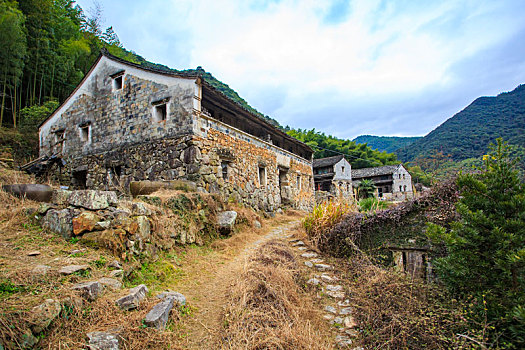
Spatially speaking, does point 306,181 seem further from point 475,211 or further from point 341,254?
point 475,211

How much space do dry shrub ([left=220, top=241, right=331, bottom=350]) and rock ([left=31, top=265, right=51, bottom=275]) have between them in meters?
2.03

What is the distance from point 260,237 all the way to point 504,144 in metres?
5.71

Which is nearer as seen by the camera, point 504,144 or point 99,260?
point 504,144

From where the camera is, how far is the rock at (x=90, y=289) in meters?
2.48

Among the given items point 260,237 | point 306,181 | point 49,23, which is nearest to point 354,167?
point 306,181

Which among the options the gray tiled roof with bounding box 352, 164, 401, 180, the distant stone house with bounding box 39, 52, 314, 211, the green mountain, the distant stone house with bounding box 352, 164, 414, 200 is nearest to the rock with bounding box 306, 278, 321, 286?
the distant stone house with bounding box 39, 52, 314, 211

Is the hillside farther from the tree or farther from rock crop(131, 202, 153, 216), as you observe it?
rock crop(131, 202, 153, 216)

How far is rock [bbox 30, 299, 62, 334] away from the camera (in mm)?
1973

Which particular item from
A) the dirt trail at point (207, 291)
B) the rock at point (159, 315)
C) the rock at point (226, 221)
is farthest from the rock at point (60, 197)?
the rock at point (226, 221)

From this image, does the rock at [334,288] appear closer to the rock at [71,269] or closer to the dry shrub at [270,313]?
the dry shrub at [270,313]

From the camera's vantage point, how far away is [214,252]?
5508 millimetres

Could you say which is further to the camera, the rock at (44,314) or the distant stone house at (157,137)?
the distant stone house at (157,137)

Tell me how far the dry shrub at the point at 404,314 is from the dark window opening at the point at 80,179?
1239 cm

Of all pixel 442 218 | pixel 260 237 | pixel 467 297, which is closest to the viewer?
pixel 467 297
